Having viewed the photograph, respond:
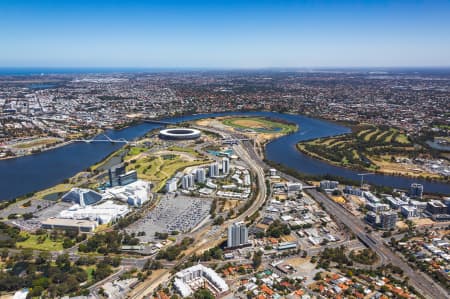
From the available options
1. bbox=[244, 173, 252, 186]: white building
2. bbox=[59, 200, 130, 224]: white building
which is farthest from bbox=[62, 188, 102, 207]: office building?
bbox=[244, 173, 252, 186]: white building

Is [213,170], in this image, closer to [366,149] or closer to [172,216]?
[172,216]

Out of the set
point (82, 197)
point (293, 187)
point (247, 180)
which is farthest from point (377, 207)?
point (82, 197)

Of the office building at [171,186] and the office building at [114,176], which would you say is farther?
the office building at [114,176]

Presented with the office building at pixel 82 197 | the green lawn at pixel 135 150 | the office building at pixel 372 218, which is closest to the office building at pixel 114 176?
the office building at pixel 82 197

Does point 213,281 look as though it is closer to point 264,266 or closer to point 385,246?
point 264,266

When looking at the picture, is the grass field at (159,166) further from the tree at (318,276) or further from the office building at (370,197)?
the office building at (370,197)

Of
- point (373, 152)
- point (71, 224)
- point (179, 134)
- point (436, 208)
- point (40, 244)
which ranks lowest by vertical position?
point (40, 244)
